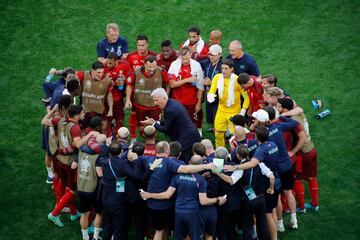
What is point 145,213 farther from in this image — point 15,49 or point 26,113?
point 15,49

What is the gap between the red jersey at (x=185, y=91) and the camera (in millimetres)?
10203

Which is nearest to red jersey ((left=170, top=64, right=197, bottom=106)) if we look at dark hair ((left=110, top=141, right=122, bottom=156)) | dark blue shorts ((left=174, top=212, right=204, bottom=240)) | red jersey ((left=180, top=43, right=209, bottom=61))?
red jersey ((left=180, top=43, right=209, bottom=61))

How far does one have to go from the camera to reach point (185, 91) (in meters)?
10.3

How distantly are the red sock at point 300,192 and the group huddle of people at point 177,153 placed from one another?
0.02 m

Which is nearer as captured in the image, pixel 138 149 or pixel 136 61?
pixel 138 149

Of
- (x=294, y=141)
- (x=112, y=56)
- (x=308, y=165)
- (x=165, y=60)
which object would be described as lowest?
(x=308, y=165)

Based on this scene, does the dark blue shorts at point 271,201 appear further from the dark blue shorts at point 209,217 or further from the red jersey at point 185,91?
the red jersey at point 185,91

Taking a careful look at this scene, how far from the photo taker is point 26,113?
1157cm

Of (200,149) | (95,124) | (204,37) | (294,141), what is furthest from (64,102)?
(204,37)

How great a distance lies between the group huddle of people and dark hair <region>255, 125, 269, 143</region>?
1 cm

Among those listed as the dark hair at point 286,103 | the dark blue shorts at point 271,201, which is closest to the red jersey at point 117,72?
the dark hair at point 286,103

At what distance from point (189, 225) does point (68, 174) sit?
7.07ft

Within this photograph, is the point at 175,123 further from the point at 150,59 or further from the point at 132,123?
the point at 132,123

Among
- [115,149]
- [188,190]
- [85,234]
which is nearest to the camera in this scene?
[188,190]
